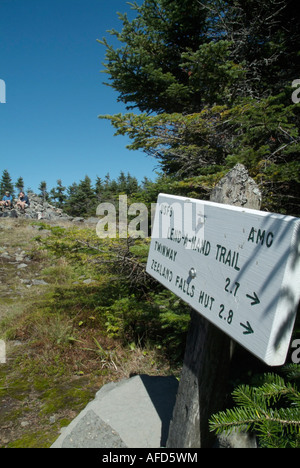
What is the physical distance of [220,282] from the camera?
133 cm

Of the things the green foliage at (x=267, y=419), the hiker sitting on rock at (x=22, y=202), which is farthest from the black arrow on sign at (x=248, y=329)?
the hiker sitting on rock at (x=22, y=202)

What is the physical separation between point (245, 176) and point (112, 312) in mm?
3805

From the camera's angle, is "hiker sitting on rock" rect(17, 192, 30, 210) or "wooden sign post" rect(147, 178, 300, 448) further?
"hiker sitting on rock" rect(17, 192, 30, 210)

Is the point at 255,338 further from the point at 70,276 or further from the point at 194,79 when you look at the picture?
the point at 70,276

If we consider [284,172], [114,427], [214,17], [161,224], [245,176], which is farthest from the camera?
[214,17]

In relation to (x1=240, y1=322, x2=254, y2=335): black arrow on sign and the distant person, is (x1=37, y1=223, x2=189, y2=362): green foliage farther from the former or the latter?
the distant person

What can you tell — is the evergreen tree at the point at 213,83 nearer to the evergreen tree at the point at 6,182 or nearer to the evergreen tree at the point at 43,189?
the evergreen tree at the point at 43,189

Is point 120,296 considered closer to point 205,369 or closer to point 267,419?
Result: point 205,369

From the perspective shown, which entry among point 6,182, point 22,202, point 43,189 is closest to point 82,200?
point 22,202

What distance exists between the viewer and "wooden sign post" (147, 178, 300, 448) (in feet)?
3.37

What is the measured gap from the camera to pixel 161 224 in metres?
2.04

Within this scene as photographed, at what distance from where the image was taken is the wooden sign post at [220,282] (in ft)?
3.37

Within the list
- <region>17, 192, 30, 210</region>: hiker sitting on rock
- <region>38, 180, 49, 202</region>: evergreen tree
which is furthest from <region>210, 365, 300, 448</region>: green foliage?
<region>38, 180, 49, 202</region>: evergreen tree

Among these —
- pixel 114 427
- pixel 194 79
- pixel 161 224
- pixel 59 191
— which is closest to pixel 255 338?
pixel 161 224
